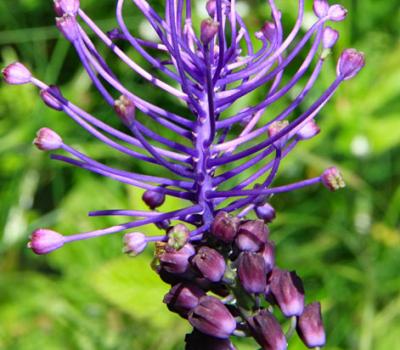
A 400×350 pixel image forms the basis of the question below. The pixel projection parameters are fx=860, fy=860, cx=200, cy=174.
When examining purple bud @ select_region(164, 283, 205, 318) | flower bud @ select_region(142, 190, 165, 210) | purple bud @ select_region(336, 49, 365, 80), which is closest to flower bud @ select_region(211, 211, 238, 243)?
purple bud @ select_region(164, 283, 205, 318)

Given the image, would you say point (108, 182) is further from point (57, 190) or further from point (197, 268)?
point (197, 268)

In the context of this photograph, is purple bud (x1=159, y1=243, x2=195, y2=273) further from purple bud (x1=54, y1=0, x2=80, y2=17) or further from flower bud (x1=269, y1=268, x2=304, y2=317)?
purple bud (x1=54, y1=0, x2=80, y2=17)

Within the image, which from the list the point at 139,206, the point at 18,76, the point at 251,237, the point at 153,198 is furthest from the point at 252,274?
the point at 139,206

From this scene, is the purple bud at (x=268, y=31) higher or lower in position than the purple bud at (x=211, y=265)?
higher

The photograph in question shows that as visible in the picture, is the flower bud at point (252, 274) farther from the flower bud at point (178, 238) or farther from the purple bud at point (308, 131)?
the purple bud at point (308, 131)

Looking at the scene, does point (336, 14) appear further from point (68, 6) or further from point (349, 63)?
point (68, 6)

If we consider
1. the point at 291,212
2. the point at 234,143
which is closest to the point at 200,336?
the point at 234,143

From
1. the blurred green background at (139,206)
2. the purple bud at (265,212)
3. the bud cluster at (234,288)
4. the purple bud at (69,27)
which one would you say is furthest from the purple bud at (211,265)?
the blurred green background at (139,206)
